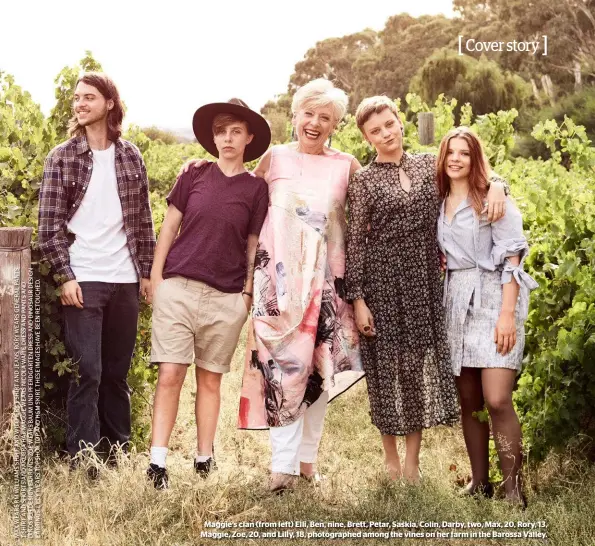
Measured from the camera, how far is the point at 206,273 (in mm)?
4371

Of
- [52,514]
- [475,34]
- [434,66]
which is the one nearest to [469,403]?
[52,514]

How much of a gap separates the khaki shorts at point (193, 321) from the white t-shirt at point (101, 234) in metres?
0.26

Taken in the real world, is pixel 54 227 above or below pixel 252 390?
above

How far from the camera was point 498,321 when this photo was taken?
4.26m

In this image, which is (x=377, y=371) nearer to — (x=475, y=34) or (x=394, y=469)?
(x=394, y=469)

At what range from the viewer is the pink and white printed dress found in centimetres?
442

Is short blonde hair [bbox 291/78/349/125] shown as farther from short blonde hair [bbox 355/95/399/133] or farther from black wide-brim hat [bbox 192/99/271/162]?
black wide-brim hat [bbox 192/99/271/162]

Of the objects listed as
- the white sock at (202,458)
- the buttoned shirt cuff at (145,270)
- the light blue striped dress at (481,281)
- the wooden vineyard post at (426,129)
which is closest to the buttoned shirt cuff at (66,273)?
the buttoned shirt cuff at (145,270)

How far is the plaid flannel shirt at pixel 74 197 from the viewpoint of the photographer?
439cm

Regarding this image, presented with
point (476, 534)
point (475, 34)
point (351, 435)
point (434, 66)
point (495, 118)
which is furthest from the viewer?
point (475, 34)

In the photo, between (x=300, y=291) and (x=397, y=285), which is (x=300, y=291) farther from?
(x=397, y=285)

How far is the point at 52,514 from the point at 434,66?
32.3m

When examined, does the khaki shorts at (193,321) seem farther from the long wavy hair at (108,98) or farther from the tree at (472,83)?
the tree at (472,83)

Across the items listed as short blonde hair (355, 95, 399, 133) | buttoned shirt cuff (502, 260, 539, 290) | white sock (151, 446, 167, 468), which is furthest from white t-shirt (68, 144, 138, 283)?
buttoned shirt cuff (502, 260, 539, 290)
